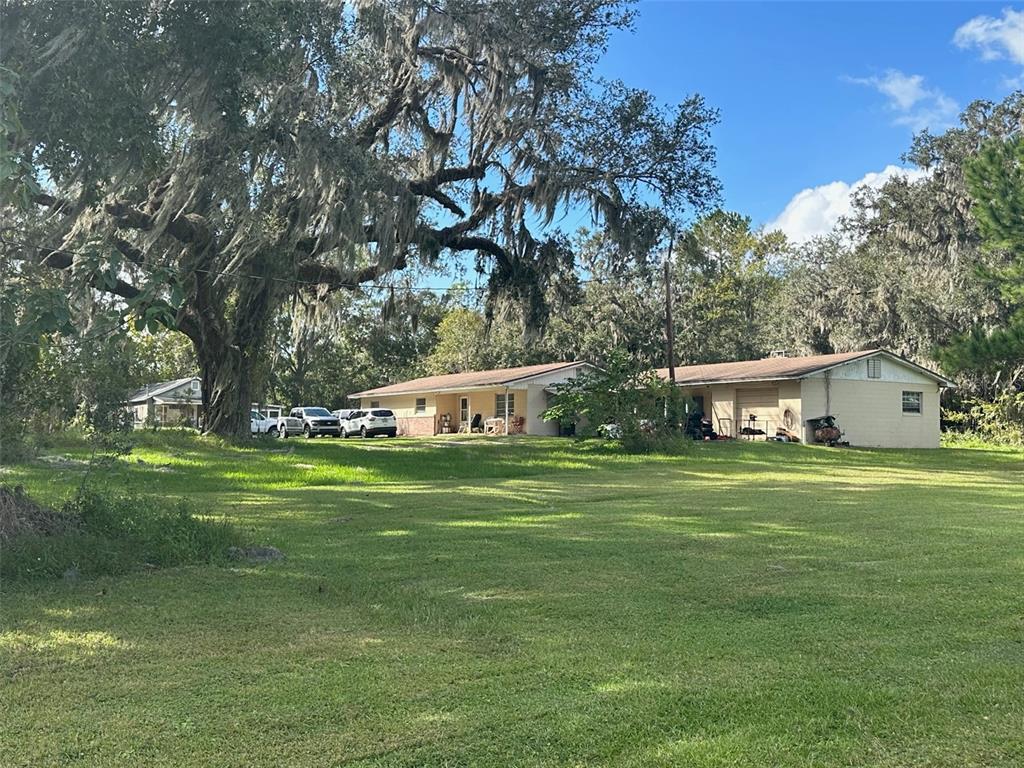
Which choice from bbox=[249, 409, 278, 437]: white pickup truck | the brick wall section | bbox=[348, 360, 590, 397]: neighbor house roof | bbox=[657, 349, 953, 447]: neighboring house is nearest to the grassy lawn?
bbox=[657, 349, 953, 447]: neighboring house

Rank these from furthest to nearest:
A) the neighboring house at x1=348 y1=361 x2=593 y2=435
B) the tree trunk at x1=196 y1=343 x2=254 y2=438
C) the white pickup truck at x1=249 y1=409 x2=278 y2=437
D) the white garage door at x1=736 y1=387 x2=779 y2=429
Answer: the white pickup truck at x1=249 y1=409 x2=278 y2=437
the neighboring house at x1=348 y1=361 x2=593 y2=435
the white garage door at x1=736 y1=387 x2=779 y2=429
the tree trunk at x1=196 y1=343 x2=254 y2=438

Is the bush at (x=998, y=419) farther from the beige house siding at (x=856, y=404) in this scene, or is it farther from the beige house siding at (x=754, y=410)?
the beige house siding at (x=754, y=410)

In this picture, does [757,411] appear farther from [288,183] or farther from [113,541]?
[113,541]

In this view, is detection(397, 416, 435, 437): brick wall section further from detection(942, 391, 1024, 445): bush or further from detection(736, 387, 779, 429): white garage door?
detection(942, 391, 1024, 445): bush

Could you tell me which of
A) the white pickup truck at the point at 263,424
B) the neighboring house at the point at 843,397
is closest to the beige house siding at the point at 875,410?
the neighboring house at the point at 843,397

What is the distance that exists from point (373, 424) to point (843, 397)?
20611 millimetres

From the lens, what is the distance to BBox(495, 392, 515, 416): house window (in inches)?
1519

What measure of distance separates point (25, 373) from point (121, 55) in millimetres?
3340

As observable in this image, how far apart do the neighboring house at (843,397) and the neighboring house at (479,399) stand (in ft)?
22.5

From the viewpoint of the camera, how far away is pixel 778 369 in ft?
108

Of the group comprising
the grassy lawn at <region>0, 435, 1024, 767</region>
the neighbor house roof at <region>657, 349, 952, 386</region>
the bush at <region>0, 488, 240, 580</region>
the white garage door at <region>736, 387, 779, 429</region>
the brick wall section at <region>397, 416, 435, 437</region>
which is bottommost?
the grassy lawn at <region>0, 435, 1024, 767</region>

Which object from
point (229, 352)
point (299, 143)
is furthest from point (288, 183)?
point (229, 352)

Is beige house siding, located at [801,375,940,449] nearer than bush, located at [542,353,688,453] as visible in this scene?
No

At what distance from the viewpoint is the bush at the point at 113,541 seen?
21.2 ft
